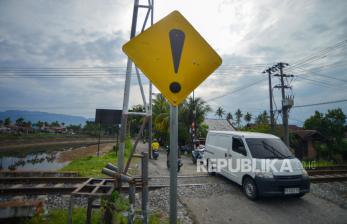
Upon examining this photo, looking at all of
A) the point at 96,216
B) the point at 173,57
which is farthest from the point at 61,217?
the point at 173,57

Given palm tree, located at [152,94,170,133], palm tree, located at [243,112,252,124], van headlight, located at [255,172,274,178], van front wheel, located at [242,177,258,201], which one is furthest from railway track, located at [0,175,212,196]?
palm tree, located at [243,112,252,124]

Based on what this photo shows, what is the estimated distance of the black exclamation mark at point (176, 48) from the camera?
162 cm

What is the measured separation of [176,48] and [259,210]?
567 cm

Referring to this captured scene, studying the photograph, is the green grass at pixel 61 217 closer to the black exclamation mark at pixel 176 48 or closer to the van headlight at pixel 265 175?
the black exclamation mark at pixel 176 48

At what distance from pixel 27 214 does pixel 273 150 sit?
23.9 ft

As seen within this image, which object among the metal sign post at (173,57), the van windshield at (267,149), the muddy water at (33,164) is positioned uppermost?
the metal sign post at (173,57)

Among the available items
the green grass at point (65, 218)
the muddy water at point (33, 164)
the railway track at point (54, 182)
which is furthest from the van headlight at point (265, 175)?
the muddy water at point (33, 164)

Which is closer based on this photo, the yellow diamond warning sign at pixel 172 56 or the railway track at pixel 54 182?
the yellow diamond warning sign at pixel 172 56

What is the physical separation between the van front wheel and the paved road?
16cm

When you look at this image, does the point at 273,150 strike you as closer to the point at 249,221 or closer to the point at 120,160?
the point at 249,221

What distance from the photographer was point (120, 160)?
3.21 metres

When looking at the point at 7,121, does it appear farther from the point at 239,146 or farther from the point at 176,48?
the point at 176,48

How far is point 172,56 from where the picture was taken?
1639mm

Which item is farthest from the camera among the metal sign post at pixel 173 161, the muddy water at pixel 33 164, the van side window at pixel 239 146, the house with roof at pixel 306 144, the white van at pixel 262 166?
the house with roof at pixel 306 144
